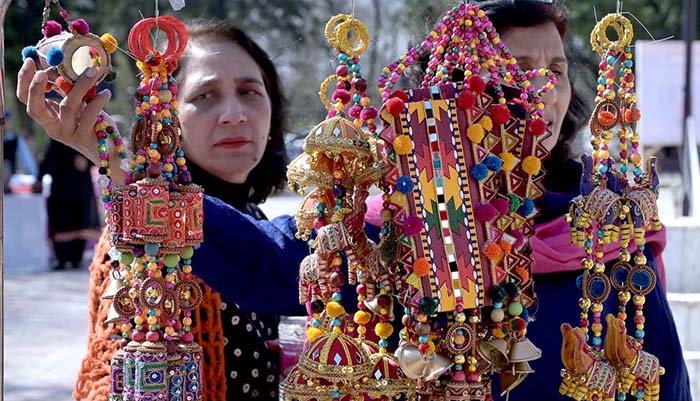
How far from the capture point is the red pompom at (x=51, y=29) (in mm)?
1614

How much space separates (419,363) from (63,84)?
2.47ft

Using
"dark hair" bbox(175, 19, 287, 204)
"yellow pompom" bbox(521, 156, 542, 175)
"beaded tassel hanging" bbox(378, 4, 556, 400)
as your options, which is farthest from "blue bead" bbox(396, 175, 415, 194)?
"dark hair" bbox(175, 19, 287, 204)

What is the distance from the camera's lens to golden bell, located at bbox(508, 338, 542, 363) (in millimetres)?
1659

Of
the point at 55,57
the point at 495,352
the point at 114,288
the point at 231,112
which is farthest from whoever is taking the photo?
the point at 231,112

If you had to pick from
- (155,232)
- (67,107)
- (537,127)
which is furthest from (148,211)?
(537,127)

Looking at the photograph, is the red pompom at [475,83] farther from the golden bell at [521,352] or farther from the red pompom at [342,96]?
the golden bell at [521,352]

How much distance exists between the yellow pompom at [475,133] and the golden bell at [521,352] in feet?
1.18

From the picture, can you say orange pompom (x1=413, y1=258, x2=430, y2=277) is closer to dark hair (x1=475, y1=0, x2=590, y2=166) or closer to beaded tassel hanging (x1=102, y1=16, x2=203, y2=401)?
beaded tassel hanging (x1=102, y1=16, x2=203, y2=401)

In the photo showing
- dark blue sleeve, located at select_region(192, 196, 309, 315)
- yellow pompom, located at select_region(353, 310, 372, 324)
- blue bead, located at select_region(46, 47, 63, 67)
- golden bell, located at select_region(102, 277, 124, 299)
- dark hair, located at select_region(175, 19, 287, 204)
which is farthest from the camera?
dark hair, located at select_region(175, 19, 287, 204)

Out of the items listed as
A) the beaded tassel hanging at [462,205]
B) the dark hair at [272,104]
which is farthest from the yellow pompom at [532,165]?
the dark hair at [272,104]

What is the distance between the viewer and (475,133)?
1.63 m

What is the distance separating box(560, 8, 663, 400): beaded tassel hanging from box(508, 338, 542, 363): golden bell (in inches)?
3.6

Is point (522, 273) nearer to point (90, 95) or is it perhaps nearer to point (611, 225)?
point (611, 225)

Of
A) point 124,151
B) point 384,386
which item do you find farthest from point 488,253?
point 124,151
